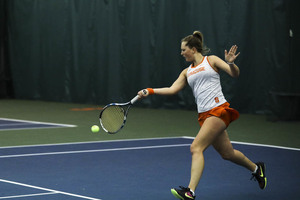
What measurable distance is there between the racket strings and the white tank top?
70cm

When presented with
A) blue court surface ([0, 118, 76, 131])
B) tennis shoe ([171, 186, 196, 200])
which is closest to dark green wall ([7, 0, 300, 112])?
blue court surface ([0, 118, 76, 131])

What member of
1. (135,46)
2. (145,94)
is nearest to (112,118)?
(145,94)

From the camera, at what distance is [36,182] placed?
6.02 m

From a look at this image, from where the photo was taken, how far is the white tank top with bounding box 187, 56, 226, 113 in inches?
206

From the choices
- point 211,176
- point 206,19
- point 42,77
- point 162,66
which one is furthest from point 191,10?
point 211,176

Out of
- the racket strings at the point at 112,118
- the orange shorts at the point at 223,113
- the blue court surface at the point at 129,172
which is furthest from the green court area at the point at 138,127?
the orange shorts at the point at 223,113

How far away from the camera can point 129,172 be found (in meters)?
6.60

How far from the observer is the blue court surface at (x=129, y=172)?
553 centimetres

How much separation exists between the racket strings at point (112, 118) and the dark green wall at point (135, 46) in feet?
21.4

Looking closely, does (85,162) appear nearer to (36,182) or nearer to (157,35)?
(36,182)

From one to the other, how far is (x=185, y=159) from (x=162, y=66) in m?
7.38

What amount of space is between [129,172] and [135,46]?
8.94 m

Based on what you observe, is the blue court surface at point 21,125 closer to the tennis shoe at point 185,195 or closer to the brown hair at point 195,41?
the brown hair at point 195,41

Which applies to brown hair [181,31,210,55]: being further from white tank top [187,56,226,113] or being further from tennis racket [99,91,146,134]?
tennis racket [99,91,146,134]
